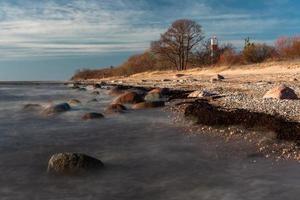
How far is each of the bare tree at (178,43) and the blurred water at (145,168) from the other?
167 feet

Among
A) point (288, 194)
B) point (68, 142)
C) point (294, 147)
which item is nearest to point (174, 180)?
point (288, 194)

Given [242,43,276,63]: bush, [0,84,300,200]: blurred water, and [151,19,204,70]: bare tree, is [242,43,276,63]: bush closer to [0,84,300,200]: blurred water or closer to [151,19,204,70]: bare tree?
[151,19,204,70]: bare tree

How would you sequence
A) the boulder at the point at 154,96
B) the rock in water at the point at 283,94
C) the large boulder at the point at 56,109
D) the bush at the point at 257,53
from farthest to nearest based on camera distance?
1. the bush at the point at 257,53
2. the boulder at the point at 154,96
3. the large boulder at the point at 56,109
4. the rock in water at the point at 283,94

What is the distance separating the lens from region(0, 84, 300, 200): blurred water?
7125 mm

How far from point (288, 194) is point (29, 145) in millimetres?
6262

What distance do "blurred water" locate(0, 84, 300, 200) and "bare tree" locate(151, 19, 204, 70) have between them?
5095 cm

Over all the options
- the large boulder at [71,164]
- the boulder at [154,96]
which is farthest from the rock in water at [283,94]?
the large boulder at [71,164]

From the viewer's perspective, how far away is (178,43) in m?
64.8

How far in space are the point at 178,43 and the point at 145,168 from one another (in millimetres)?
56763

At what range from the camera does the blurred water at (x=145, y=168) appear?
7.12 metres

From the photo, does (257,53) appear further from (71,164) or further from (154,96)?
(71,164)

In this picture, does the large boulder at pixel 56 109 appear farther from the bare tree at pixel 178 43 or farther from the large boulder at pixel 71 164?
the bare tree at pixel 178 43

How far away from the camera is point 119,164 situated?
9008 millimetres

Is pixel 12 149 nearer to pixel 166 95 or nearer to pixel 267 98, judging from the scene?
pixel 267 98
